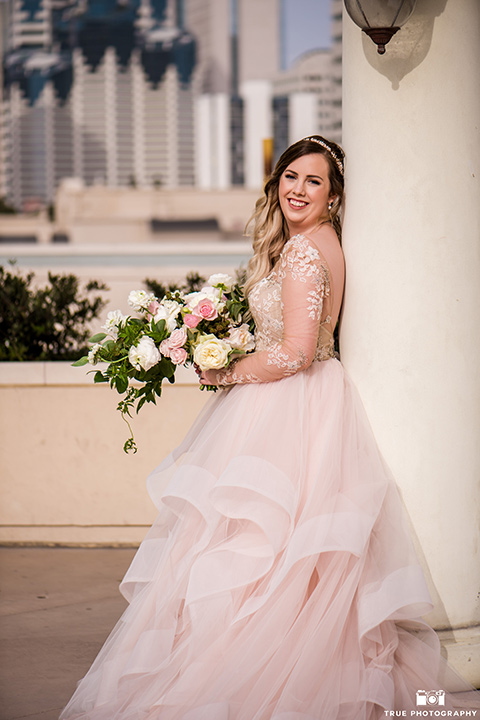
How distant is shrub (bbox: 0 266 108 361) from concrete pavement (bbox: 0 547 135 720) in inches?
50.0

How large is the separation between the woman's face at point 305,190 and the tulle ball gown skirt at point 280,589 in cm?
60

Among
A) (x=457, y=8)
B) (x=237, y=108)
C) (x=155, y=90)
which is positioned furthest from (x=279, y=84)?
(x=457, y=8)

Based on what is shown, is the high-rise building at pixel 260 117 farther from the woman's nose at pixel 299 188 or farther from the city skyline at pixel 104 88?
the woman's nose at pixel 299 188

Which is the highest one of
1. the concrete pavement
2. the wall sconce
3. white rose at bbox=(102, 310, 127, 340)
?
the wall sconce

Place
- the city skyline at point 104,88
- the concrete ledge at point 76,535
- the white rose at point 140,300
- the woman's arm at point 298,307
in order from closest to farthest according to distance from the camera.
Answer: the woman's arm at point 298,307 → the white rose at point 140,300 → the concrete ledge at point 76,535 → the city skyline at point 104,88

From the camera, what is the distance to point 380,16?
3004 millimetres

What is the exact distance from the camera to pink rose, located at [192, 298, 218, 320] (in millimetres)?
3365

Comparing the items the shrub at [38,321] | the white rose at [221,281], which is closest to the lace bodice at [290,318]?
the white rose at [221,281]

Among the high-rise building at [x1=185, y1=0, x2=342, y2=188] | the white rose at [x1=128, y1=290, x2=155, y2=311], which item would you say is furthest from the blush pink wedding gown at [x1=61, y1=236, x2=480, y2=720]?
the high-rise building at [x1=185, y1=0, x2=342, y2=188]

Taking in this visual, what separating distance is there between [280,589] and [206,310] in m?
1.03

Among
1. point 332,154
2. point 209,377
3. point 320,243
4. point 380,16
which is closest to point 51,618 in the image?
point 209,377

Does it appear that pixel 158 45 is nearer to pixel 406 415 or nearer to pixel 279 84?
pixel 279 84

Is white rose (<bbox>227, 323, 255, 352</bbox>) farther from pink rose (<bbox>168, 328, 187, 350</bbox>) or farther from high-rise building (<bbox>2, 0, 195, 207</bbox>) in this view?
high-rise building (<bbox>2, 0, 195, 207</bbox>)

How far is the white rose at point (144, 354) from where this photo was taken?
3.28m
